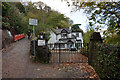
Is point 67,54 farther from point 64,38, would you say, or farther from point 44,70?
point 64,38

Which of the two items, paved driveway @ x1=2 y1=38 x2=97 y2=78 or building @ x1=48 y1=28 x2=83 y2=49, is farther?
building @ x1=48 y1=28 x2=83 y2=49

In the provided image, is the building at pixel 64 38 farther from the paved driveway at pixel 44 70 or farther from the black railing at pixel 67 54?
the paved driveway at pixel 44 70

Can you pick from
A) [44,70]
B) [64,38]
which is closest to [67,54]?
[44,70]

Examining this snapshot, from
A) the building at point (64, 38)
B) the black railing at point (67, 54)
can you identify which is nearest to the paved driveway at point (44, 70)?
the black railing at point (67, 54)

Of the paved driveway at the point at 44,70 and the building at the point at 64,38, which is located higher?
the building at the point at 64,38

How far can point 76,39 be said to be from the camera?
77.9ft

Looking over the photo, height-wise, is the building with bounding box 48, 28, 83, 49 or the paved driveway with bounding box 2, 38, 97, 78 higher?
the building with bounding box 48, 28, 83, 49

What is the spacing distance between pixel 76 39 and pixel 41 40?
18178mm

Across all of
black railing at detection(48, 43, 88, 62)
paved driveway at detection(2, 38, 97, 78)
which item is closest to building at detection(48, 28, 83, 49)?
black railing at detection(48, 43, 88, 62)

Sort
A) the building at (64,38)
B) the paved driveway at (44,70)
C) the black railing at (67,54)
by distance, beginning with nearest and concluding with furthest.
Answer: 1. the paved driveway at (44,70)
2. the black railing at (67,54)
3. the building at (64,38)

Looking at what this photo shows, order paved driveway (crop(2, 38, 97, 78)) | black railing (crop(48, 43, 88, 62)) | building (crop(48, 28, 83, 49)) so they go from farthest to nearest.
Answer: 1. building (crop(48, 28, 83, 49))
2. black railing (crop(48, 43, 88, 62))
3. paved driveway (crop(2, 38, 97, 78))

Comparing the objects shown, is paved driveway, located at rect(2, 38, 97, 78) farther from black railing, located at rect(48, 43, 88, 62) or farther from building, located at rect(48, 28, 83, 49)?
building, located at rect(48, 28, 83, 49)

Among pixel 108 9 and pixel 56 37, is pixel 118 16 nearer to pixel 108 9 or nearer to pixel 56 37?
pixel 108 9

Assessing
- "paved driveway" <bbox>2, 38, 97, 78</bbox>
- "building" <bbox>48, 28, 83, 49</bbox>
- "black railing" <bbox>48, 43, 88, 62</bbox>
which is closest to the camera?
"paved driveway" <bbox>2, 38, 97, 78</bbox>
